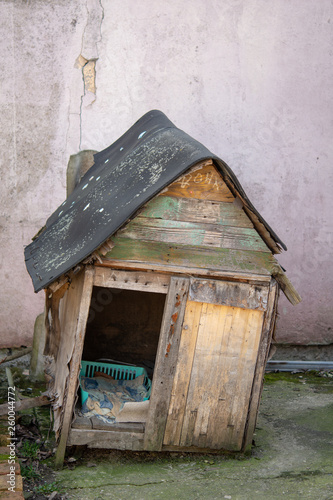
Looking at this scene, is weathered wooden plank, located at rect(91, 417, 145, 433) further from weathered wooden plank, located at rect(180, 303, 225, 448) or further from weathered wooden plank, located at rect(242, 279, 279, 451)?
weathered wooden plank, located at rect(242, 279, 279, 451)

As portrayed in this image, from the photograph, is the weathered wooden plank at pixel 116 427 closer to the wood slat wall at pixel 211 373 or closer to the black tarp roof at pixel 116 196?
the wood slat wall at pixel 211 373

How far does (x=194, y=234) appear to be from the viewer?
4508 mm

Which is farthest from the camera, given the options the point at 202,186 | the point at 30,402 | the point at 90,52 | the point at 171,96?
the point at 171,96

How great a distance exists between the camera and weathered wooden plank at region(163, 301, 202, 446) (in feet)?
15.2

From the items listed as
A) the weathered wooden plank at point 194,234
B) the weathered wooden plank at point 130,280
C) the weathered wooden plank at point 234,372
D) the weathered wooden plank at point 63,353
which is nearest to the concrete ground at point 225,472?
the weathered wooden plank at point 234,372

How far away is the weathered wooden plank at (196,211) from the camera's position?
4.42m

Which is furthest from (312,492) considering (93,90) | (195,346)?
(93,90)

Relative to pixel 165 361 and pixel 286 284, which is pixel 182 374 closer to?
pixel 165 361

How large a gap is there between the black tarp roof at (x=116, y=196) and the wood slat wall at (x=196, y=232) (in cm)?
16

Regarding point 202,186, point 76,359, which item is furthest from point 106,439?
point 202,186

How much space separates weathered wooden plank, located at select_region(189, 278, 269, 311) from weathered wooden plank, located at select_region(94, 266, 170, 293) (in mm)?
254

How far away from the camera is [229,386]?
187 inches

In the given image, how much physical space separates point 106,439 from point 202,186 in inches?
87.8

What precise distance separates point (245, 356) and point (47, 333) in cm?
219
